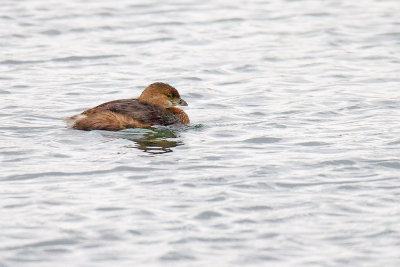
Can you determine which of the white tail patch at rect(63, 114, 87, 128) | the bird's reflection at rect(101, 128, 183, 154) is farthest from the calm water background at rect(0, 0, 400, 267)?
the white tail patch at rect(63, 114, 87, 128)

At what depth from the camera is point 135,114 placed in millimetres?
10852

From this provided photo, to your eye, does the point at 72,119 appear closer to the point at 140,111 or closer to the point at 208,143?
the point at 140,111

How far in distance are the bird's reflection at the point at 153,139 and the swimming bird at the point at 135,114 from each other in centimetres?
10

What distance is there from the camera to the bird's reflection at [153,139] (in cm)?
1014

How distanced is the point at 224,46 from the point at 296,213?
923cm

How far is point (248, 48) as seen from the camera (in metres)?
16.6

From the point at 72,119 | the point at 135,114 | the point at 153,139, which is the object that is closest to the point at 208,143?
the point at 153,139

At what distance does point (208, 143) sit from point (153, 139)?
2.09 feet

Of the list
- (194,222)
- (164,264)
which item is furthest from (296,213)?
(164,264)

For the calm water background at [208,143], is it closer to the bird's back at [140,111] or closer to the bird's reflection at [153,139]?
the bird's reflection at [153,139]

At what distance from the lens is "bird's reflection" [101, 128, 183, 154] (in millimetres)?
10141

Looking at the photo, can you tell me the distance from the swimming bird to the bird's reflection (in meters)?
0.10

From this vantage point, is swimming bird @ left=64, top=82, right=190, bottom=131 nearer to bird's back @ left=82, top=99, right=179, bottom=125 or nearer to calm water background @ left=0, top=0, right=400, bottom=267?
bird's back @ left=82, top=99, right=179, bottom=125

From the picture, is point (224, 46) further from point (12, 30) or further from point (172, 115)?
point (172, 115)
